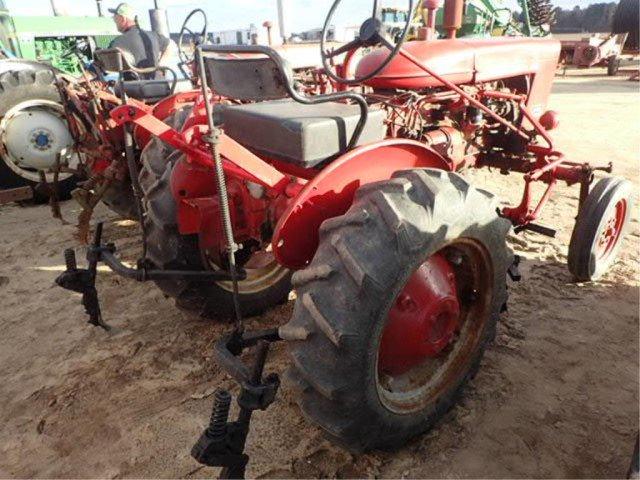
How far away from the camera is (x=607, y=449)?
188 cm

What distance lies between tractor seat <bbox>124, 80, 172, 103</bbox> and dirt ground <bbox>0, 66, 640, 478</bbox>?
1.59m

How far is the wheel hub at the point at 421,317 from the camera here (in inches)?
71.1

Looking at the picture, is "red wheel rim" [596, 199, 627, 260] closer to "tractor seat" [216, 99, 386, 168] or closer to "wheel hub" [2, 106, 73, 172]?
"tractor seat" [216, 99, 386, 168]

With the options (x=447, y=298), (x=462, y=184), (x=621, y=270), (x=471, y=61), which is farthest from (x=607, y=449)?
(x=471, y=61)

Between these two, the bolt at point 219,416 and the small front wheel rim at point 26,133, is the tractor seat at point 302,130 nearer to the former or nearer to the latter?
the bolt at point 219,416

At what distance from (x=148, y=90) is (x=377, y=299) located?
341 centimetres

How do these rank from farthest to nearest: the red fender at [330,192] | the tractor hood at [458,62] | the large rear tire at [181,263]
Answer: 1. the tractor hood at [458,62]
2. the large rear tire at [181,263]
3. the red fender at [330,192]

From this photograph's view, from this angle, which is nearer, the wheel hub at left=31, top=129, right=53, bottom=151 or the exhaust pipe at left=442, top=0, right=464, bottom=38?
the exhaust pipe at left=442, top=0, right=464, bottom=38

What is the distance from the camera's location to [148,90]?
413cm

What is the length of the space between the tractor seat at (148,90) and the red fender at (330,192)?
9.48 feet

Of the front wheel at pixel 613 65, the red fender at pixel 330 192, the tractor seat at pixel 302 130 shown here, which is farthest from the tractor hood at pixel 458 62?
the front wheel at pixel 613 65

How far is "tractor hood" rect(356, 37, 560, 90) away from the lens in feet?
8.95

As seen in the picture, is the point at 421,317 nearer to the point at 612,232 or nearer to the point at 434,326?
the point at 434,326

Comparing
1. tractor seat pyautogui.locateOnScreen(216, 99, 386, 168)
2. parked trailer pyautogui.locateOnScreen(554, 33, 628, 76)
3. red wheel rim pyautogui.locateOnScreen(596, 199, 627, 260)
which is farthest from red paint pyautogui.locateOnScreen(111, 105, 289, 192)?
parked trailer pyautogui.locateOnScreen(554, 33, 628, 76)
